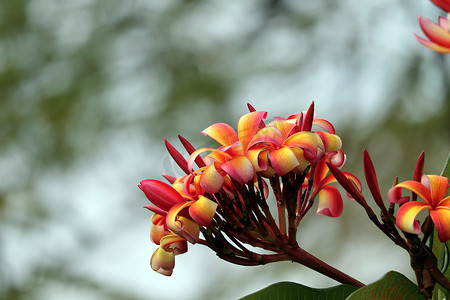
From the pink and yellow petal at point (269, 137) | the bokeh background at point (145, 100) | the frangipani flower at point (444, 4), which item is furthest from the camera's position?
the bokeh background at point (145, 100)

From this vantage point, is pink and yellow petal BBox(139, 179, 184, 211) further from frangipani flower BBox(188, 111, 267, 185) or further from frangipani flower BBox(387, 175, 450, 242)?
frangipani flower BBox(387, 175, 450, 242)

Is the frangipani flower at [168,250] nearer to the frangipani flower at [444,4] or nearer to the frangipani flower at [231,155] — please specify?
the frangipani flower at [231,155]

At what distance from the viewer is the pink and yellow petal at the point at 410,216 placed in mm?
326

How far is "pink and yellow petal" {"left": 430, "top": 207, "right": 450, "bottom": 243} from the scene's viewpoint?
310 mm

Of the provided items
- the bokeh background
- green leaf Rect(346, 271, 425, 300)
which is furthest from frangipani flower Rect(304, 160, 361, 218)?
the bokeh background

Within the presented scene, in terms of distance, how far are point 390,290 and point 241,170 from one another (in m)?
0.11

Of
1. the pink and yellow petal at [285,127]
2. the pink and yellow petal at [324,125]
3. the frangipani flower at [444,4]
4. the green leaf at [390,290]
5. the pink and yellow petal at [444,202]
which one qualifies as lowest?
the green leaf at [390,290]

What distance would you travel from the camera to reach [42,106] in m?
2.58

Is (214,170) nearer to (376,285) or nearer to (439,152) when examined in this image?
(376,285)

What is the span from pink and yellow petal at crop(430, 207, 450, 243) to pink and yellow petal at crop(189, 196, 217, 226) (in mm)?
128

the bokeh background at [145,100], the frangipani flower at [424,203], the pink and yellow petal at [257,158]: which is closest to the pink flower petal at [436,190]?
the frangipani flower at [424,203]

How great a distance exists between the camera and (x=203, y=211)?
36 cm

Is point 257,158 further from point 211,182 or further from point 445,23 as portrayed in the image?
point 445,23

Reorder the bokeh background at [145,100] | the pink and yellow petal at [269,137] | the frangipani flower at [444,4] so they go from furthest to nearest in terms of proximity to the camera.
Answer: the bokeh background at [145,100], the pink and yellow petal at [269,137], the frangipani flower at [444,4]
